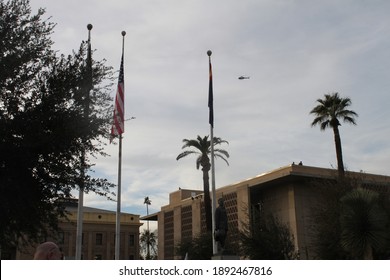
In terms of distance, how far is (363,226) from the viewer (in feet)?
71.8

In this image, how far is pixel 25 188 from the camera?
35.9 feet

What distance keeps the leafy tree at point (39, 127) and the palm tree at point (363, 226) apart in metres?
13.1

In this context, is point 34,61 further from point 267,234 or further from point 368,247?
point 267,234

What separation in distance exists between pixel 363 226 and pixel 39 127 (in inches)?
632

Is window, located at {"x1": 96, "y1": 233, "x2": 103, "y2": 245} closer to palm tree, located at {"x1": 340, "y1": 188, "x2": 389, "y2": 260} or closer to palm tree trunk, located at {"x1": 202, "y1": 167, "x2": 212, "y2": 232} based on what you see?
palm tree trunk, located at {"x1": 202, "y1": 167, "x2": 212, "y2": 232}

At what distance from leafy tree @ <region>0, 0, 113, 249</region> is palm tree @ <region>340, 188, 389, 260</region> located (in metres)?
13.1

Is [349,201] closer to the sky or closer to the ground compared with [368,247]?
closer to the sky

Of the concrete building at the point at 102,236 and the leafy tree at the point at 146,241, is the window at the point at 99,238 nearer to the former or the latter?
the concrete building at the point at 102,236

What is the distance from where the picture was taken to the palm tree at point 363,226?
2136cm

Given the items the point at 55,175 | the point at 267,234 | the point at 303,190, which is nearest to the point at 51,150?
the point at 55,175

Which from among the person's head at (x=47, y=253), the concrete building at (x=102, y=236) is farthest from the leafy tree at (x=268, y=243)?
the concrete building at (x=102, y=236)

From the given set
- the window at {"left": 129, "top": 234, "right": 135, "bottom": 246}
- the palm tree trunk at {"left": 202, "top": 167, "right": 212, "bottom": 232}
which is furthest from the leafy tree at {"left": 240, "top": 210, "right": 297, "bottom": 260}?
the window at {"left": 129, "top": 234, "right": 135, "bottom": 246}

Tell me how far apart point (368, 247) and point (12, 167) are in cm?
1607

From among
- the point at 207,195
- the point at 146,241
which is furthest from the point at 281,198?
the point at 146,241
